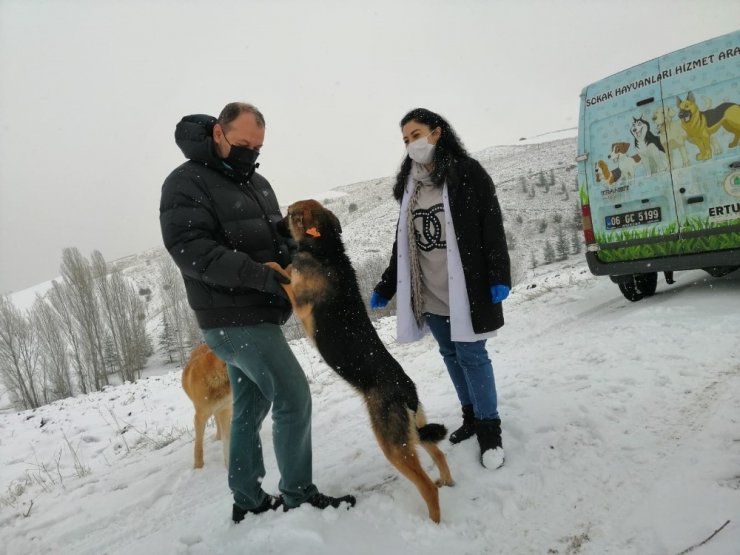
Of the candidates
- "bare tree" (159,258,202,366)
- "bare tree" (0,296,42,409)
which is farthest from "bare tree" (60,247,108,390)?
"bare tree" (159,258,202,366)

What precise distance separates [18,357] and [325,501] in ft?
127

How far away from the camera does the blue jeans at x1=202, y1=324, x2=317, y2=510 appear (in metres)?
2.39

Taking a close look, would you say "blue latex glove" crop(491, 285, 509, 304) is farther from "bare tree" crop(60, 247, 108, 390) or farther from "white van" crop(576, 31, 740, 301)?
"bare tree" crop(60, 247, 108, 390)

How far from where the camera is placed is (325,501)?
8.34ft

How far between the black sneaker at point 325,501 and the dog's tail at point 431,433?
1.99 feet

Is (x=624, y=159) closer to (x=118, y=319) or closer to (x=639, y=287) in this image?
(x=639, y=287)

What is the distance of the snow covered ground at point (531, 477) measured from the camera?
2.19 meters

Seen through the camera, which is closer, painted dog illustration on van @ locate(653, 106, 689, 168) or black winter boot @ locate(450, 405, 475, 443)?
black winter boot @ locate(450, 405, 475, 443)

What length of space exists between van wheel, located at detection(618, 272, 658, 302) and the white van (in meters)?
0.22

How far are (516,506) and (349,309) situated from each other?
156 cm

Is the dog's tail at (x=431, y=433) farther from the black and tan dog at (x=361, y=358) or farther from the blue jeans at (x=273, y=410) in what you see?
the blue jeans at (x=273, y=410)

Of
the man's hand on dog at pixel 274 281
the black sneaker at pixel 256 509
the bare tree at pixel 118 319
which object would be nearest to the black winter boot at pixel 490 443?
the black sneaker at pixel 256 509

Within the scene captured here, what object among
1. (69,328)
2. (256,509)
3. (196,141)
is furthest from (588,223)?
(69,328)

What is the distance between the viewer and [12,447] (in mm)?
7844
